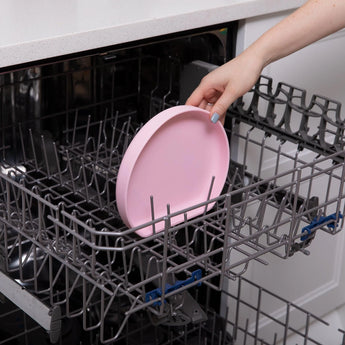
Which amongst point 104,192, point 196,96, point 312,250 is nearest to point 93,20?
point 196,96

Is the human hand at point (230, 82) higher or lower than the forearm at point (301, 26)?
lower

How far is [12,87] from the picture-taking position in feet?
4.35

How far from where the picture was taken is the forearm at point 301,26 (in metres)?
1.18

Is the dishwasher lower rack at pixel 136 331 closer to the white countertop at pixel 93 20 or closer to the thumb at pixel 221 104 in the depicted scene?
the thumb at pixel 221 104

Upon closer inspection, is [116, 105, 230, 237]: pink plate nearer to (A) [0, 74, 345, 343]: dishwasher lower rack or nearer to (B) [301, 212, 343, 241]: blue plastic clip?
(A) [0, 74, 345, 343]: dishwasher lower rack

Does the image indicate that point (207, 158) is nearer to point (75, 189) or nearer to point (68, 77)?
point (75, 189)

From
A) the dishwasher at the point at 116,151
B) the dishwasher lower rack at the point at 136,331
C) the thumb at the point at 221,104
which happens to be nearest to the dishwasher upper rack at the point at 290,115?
the dishwasher at the point at 116,151

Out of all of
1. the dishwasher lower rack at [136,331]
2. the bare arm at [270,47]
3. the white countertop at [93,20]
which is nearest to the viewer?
the white countertop at [93,20]

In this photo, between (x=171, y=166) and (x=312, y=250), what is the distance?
67cm

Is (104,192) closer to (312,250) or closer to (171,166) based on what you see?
(171,166)

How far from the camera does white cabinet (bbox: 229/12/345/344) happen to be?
1.42 metres

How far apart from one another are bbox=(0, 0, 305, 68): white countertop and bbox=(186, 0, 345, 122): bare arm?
4.1 inches

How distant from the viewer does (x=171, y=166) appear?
3.79 ft

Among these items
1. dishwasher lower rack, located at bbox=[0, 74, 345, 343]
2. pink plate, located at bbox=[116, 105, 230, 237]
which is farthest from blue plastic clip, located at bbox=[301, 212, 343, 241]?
pink plate, located at bbox=[116, 105, 230, 237]
